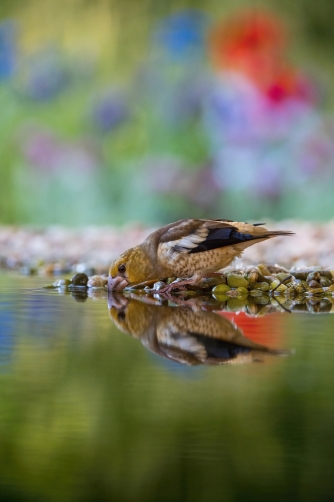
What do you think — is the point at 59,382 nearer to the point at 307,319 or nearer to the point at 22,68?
the point at 307,319

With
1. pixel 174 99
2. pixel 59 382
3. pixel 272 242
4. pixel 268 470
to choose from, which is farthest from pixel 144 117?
pixel 268 470

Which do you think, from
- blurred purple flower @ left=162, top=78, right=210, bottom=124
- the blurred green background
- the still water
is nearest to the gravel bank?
the blurred green background

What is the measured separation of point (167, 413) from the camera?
1.14 metres

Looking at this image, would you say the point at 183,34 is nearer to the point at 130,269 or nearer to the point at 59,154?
the point at 59,154

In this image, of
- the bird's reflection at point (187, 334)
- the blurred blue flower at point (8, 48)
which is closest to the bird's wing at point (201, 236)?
the bird's reflection at point (187, 334)

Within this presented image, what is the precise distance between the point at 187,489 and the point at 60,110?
227 inches

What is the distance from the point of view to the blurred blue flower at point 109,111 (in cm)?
636

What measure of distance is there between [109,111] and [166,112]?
424mm

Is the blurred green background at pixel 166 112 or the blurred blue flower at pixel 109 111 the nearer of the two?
the blurred green background at pixel 166 112

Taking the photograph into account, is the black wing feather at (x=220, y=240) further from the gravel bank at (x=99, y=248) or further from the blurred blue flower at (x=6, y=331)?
the gravel bank at (x=99, y=248)

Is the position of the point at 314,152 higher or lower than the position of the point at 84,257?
higher

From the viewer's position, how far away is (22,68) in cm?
660

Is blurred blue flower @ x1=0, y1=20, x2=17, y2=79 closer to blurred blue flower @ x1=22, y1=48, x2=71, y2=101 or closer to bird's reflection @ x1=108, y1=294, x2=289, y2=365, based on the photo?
blurred blue flower @ x1=22, y1=48, x2=71, y2=101

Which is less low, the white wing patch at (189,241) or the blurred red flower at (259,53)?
the blurred red flower at (259,53)
